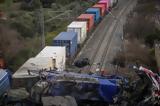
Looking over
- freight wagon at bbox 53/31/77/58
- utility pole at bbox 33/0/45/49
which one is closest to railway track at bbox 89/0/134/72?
freight wagon at bbox 53/31/77/58

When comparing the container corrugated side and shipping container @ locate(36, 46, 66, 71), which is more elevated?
shipping container @ locate(36, 46, 66, 71)

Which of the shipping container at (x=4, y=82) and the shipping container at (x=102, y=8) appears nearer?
the shipping container at (x=4, y=82)

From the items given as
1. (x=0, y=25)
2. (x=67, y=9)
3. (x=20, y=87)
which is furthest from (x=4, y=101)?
(x=67, y=9)

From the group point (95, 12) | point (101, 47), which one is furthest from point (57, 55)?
point (95, 12)

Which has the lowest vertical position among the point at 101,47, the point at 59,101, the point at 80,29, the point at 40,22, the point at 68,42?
the point at 101,47

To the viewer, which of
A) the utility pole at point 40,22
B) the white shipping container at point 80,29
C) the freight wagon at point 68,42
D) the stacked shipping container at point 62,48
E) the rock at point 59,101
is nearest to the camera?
the rock at point 59,101

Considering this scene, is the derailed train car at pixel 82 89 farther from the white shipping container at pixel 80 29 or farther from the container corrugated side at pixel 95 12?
the container corrugated side at pixel 95 12

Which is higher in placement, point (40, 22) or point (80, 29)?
point (40, 22)

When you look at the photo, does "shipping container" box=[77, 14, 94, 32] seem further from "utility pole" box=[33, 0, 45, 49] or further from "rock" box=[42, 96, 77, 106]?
"rock" box=[42, 96, 77, 106]

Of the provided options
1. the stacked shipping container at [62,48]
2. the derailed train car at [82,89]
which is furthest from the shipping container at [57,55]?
the derailed train car at [82,89]

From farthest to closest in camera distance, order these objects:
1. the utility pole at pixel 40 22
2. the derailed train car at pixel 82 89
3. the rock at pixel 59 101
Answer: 1. the utility pole at pixel 40 22
2. the derailed train car at pixel 82 89
3. the rock at pixel 59 101

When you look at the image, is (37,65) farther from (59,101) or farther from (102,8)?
(102,8)

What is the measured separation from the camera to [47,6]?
58.8 metres

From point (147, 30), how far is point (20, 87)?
59.5ft
